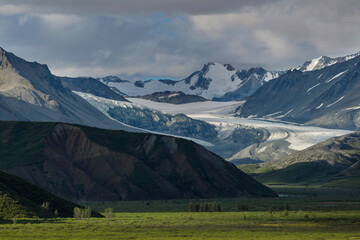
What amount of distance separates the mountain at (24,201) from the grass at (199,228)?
4.68m

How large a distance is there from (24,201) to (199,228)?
32758mm

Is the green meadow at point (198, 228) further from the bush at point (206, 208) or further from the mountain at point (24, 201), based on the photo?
the bush at point (206, 208)

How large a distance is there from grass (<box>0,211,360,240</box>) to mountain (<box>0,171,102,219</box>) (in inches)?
184

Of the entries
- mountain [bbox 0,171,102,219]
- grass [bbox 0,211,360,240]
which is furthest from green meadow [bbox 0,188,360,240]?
mountain [bbox 0,171,102,219]

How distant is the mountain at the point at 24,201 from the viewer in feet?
404

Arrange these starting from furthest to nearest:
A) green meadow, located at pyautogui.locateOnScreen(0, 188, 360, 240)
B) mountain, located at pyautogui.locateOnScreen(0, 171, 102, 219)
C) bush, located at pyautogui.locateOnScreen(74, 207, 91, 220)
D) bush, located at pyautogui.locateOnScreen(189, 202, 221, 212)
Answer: bush, located at pyautogui.locateOnScreen(189, 202, 221, 212) → bush, located at pyautogui.locateOnScreen(74, 207, 91, 220) → mountain, located at pyautogui.locateOnScreen(0, 171, 102, 219) → green meadow, located at pyautogui.locateOnScreen(0, 188, 360, 240)

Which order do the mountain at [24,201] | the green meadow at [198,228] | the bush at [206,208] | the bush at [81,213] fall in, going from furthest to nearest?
the bush at [206,208] < the bush at [81,213] < the mountain at [24,201] < the green meadow at [198,228]

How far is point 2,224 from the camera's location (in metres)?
113

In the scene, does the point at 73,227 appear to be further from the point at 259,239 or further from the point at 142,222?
the point at 259,239

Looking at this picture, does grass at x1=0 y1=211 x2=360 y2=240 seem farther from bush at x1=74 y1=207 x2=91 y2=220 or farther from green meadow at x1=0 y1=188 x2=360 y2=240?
bush at x1=74 y1=207 x2=91 y2=220

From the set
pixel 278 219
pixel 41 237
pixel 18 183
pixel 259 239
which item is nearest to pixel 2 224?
pixel 41 237

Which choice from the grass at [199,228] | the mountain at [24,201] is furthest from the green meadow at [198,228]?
the mountain at [24,201]

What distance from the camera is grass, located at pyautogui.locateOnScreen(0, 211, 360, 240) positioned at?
101 meters

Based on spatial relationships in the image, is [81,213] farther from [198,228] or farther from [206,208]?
[206,208]
